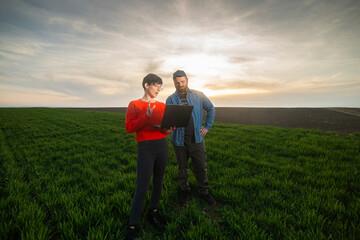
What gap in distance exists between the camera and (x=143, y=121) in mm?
1906

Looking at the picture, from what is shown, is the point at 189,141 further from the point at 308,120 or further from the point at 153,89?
the point at 308,120

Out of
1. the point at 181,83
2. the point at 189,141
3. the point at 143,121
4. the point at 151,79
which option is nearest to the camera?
the point at 143,121

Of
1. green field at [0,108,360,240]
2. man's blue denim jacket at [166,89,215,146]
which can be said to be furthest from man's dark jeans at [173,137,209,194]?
green field at [0,108,360,240]

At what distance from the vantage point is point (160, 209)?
2668 mm

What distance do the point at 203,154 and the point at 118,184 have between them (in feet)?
6.66

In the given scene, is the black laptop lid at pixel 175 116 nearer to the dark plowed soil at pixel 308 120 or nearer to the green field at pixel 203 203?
the green field at pixel 203 203

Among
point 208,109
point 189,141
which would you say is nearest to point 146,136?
point 189,141

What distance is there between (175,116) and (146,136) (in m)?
0.49

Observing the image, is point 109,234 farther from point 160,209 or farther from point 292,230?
point 292,230

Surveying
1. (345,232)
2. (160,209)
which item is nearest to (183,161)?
(160,209)

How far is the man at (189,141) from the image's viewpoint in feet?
9.42

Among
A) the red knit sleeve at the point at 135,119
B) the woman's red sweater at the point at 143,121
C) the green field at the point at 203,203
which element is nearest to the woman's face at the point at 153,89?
the woman's red sweater at the point at 143,121

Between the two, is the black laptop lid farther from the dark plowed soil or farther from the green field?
the dark plowed soil

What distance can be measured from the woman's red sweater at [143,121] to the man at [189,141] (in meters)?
0.82
